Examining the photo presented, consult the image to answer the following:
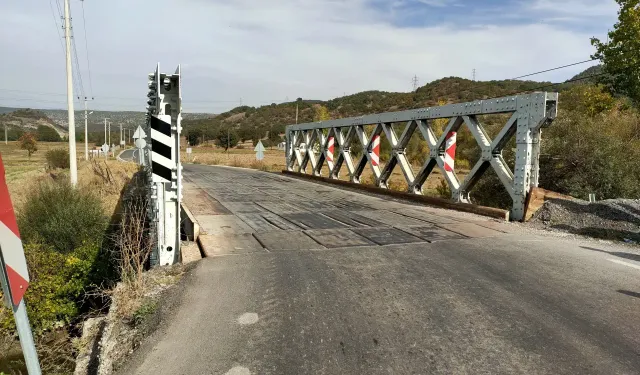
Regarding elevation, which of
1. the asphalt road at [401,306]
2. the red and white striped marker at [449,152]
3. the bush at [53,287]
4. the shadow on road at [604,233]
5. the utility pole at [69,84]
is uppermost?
the utility pole at [69,84]

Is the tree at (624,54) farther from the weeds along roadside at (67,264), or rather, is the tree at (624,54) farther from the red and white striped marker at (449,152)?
the weeds along roadside at (67,264)

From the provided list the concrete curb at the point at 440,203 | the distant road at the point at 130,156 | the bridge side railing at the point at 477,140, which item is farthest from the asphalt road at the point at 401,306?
the distant road at the point at 130,156

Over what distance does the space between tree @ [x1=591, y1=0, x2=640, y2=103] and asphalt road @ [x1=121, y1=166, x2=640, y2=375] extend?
1272 cm

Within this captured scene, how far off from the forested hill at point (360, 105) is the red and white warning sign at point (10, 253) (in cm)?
4830

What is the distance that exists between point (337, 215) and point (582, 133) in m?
7.50

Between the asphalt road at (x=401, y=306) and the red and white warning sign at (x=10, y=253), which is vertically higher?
the red and white warning sign at (x=10, y=253)

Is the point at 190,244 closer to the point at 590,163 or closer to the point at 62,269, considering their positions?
the point at 62,269

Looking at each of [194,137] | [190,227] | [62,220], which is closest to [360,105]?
[194,137]

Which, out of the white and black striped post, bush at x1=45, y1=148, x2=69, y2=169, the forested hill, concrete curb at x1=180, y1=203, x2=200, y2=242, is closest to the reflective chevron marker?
the white and black striped post

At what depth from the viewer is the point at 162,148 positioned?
220 inches

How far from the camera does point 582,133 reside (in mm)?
12016

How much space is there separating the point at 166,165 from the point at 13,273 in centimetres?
300

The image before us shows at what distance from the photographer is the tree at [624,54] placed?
16.1 m

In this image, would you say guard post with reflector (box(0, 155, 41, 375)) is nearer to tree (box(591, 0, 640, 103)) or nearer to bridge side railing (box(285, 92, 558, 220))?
bridge side railing (box(285, 92, 558, 220))
